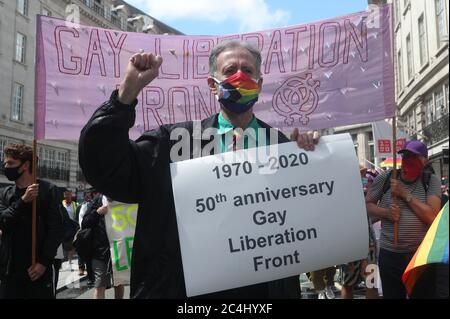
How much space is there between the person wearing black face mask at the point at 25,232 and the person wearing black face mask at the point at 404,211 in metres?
2.67

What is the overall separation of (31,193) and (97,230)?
238 cm

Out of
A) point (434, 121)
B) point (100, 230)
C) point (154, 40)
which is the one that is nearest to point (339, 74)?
point (154, 40)

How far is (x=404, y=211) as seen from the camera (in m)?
3.96

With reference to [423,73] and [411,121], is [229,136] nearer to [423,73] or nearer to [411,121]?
[423,73]

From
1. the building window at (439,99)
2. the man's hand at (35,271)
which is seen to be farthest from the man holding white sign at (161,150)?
the building window at (439,99)

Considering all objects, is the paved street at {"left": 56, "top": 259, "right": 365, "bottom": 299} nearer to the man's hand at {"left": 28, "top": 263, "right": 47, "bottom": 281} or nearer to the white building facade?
the man's hand at {"left": 28, "top": 263, "right": 47, "bottom": 281}

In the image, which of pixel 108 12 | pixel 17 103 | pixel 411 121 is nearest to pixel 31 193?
pixel 411 121

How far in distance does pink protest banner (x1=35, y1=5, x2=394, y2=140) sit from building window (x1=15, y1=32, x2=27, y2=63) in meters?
29.6

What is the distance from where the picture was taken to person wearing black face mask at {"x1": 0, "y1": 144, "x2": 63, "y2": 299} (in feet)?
12.2

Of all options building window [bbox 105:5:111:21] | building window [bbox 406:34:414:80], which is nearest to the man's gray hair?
building window [bbox 406:34:414:80]

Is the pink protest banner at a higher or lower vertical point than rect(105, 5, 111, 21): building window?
lower

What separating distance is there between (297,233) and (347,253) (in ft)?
0.78

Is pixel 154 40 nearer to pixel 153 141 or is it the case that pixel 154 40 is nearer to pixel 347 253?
pixel 153 141

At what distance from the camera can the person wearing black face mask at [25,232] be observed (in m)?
3.71
